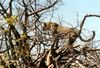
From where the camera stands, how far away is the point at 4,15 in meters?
15.1

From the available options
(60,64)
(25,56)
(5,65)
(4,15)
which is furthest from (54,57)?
(4,15)

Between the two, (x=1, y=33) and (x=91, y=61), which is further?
(x=1, y=33)

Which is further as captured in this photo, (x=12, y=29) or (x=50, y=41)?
(x=12, y=29)

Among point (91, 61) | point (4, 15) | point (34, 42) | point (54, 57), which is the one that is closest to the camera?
point (91, 61)

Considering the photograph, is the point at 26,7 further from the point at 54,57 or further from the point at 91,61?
the point at 91,61

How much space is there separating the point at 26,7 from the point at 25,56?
2734 mm

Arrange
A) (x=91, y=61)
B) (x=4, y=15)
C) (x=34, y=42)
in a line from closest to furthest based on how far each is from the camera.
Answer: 1. (x=91, y=61)
2. (x=34, y=42)
3. (x=4, y=15)

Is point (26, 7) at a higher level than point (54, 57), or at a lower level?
higher

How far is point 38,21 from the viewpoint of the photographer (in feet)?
49.1

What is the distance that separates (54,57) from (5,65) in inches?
92.0

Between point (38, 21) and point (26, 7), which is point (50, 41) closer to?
point (38, 21)

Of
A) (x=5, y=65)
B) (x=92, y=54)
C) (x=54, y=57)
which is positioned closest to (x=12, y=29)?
(x=5, y=65)

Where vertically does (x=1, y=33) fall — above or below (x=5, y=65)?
above

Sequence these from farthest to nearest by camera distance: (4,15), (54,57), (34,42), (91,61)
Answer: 1. (4,15)
2. (34,42)
3. (54,57)
4. (91,61)
